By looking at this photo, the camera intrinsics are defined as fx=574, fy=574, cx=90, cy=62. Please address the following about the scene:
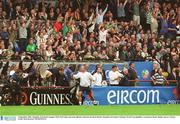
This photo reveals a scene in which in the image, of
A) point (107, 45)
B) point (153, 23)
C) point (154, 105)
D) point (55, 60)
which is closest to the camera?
point (154, 105)

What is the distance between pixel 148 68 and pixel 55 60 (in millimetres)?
3884

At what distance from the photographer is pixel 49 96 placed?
68.7ft

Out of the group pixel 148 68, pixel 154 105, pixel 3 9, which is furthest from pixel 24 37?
pixel 154 105

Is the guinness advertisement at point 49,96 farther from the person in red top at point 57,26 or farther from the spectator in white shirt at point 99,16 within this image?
the spectator in white shirt at point 99,16

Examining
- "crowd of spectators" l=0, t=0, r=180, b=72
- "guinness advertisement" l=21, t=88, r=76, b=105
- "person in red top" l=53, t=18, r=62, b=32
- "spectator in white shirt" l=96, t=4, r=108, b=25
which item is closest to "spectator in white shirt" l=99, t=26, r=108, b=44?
"crowd of spectators" l=0, t=0, r=180, b=72

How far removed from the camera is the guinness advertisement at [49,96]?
20938mm

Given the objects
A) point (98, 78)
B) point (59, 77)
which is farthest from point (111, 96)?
point (59, 77)

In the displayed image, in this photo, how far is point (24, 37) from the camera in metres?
25.1

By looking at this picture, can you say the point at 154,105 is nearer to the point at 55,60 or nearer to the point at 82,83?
the point at 82,83

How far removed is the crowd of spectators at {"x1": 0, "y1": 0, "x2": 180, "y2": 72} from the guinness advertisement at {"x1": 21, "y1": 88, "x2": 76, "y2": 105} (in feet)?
9.07

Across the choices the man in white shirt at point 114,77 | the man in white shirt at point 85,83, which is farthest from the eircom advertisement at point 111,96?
the man in white shirt at point 114,77

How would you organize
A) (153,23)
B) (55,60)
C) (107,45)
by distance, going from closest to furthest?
(55,60) < (107,45) < (153,23)

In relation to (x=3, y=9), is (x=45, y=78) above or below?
below

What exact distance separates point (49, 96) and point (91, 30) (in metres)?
6.06
